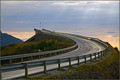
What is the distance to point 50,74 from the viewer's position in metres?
15.8

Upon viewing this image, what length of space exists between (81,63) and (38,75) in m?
7.73

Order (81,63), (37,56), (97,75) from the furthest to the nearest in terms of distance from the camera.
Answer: (37,56) → (81,63) → (97,75)

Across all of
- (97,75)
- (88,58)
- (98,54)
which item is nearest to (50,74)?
(97,75)

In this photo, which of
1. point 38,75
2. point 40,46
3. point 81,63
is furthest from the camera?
point 40,46

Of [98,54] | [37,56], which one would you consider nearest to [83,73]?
[98,54]

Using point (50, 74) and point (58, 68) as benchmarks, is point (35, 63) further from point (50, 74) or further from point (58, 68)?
point (58, 68)

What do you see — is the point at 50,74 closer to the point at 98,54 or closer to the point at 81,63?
the point at 81,63

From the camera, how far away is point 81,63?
2217 cm

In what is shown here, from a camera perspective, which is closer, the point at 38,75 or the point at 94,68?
the point at 38,75

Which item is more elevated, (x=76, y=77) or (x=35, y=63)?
(x=35, y=63)

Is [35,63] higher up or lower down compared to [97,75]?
higher up

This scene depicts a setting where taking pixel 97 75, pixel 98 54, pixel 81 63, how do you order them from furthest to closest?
pixel 98 54 < pixel 81 63 < pixel 97 75

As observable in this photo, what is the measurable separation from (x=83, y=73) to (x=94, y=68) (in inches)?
131

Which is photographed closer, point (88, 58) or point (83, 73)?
point (83, 73)
